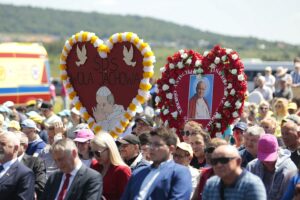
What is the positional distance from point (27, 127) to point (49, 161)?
3.26ft

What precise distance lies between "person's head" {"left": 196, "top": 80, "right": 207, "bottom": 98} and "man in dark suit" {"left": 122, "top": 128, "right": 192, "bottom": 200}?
14.1ft

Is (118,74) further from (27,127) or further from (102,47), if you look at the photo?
(27,127)

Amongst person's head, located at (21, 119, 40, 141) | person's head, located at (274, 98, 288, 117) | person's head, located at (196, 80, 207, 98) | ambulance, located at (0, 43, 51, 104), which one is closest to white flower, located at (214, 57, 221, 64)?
person's head, located at (196, 80, 207, 98)

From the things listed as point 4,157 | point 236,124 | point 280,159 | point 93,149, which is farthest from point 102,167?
point 236,124

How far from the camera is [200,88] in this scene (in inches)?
471

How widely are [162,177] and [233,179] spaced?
3.28ft

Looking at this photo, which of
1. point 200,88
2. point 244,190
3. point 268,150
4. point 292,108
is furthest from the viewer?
point 292,108

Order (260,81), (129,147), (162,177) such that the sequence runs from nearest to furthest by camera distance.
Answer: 1. (162,177)
2. (129,147)
3. (260,81)

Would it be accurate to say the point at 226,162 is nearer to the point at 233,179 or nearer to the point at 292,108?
the point at 233,179

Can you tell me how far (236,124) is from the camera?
11.2 m

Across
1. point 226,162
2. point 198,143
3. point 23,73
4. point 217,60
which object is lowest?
point 23,73

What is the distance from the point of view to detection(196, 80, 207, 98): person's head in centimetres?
1189

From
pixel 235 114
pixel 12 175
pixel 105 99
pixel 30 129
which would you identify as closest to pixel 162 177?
pixel 12 175

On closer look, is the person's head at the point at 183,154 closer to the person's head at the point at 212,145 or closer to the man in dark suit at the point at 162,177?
the person's head at the point at 212,145
